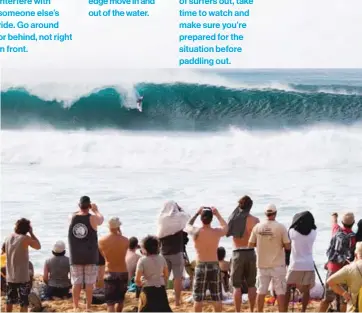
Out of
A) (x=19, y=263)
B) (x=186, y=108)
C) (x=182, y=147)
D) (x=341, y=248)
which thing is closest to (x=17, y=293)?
(x=19, y=263)

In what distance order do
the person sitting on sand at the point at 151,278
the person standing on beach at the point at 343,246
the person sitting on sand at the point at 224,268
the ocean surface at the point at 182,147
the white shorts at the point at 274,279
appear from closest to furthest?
the person sitting on sand at the point at 151,278, the person standing on beach at the point at 343,246, the white shorts at the point at 274,279, the person sitting on sand at the point at 224,268, the ocean surface at the point at 182,147

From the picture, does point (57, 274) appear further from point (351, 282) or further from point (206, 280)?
point (351, 282)

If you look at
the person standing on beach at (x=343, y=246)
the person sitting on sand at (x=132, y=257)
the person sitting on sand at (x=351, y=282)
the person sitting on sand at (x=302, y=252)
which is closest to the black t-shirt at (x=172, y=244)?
the person sitting on sand at (x=132, y=257)

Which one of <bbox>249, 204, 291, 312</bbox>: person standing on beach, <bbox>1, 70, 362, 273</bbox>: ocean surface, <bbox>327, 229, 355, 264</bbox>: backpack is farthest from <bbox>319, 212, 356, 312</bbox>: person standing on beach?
<bbox>1, 70, 362, 273</bbox>: ocean surface

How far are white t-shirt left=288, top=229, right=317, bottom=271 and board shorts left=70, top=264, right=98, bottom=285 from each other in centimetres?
155

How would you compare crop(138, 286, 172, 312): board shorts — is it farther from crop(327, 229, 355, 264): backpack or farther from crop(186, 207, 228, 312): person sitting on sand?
crop(327, 229, 355, 264): backpack

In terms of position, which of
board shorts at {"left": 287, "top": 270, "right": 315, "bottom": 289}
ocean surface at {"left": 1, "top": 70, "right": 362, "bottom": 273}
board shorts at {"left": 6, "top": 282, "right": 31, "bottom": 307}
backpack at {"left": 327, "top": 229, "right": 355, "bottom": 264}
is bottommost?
board shorts at {"left": 6, "top": 282, "right": 31, "bottom": 307}

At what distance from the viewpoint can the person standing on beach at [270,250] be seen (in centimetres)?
613

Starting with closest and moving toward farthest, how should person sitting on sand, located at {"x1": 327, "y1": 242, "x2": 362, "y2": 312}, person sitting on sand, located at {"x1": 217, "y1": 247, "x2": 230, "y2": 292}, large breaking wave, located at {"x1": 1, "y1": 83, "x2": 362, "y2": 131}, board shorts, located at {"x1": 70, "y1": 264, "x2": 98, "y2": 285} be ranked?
1. person sitting on sand, located at {"x1": 327, "y1": 242, "x2": 362, "y2": 312}
2. board shorts, located at {"x1": 70, "y1": 264, "x2": 98, "y2": 285}
3. person sitting on sand, located at {"x1": 217, "y1": 247, "x2": 230, "y2": 292}
4. large breaking wave, located at {"x1": 1, "y1": 83, "x2": 362, "y2": 131}

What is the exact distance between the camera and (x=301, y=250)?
6262 millimetres

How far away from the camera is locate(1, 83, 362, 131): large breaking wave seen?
1612 centimetres

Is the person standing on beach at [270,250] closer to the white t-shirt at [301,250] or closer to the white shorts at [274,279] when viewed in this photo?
the white shorts at [274,279]

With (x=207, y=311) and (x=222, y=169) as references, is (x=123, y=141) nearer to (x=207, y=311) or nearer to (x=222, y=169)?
(x=222, y=169)

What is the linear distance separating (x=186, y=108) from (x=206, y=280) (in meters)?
11.0
